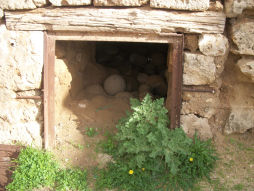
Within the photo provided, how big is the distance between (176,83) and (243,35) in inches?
36.8

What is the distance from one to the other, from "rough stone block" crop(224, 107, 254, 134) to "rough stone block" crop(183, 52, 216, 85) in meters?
0.59

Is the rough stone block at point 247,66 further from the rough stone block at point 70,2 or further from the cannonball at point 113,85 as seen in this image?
the cannonball at point 113,85

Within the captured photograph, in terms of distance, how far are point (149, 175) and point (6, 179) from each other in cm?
187

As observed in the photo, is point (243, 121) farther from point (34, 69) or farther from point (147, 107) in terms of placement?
point (34, 69)

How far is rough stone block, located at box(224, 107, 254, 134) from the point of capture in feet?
10.7

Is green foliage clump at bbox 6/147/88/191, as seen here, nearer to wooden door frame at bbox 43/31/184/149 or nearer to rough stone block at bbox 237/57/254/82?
wooden door frame at bbox 43/31/184/149

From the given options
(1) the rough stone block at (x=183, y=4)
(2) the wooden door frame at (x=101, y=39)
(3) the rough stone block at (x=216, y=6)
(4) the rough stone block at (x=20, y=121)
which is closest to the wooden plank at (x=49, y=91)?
(2) the wooden door frame at (x=101, y=39)

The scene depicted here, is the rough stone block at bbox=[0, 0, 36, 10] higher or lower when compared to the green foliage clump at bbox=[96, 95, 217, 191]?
higher

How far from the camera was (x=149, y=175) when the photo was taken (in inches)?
114

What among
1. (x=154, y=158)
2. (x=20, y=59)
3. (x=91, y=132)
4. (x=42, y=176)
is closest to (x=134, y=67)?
(x=91, y=132)

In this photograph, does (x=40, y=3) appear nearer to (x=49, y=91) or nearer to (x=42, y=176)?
(x=49, y=91)

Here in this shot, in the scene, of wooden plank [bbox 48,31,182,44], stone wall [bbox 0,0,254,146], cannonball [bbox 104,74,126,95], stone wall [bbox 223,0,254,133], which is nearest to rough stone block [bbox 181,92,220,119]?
stone wall [bbox 0,0,254,146]

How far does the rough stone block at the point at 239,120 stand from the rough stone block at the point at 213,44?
833 mm

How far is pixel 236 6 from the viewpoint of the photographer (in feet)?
9.03
